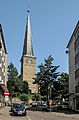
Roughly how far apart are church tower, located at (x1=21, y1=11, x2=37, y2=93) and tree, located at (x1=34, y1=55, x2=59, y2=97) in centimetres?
4959

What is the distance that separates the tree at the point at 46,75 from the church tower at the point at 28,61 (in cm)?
4959

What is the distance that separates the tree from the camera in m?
108

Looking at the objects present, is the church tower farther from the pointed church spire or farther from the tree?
the tree

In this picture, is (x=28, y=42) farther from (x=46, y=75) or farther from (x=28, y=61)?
(x=46, y=75)

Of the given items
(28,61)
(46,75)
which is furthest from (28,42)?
(46,75)

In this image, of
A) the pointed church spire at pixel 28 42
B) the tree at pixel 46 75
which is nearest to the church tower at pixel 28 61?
the pointed church spire at pixel 28 42

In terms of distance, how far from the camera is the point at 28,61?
16600 cm

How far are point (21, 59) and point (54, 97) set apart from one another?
6455 cm

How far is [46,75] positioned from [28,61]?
187ft

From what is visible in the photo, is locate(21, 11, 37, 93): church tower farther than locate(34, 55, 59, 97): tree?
Yes

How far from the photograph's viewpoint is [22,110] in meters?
41.9

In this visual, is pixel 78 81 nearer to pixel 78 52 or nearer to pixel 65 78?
pixel 78 52

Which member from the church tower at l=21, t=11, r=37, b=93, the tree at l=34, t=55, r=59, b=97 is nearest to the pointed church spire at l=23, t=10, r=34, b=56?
the church tower at l=21, t=11, r=37, b=93

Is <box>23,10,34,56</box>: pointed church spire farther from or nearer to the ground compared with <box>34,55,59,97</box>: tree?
farther from the ground
